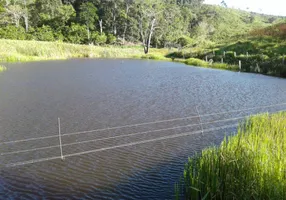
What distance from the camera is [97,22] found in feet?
208

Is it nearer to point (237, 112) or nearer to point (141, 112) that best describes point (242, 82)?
point (237, 112)

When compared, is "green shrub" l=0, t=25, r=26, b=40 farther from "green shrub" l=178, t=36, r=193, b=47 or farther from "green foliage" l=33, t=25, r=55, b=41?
"green shrub" l=178, t=36, r=193, b=47

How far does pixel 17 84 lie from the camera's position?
1769 cm

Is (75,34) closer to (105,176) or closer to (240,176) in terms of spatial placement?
(105,176)

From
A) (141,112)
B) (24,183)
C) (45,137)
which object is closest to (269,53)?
(141,112)

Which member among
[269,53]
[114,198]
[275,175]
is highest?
[269,53]

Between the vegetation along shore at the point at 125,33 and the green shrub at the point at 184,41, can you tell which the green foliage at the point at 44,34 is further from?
the green shrub at the point at 184,41

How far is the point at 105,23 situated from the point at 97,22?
5.59 feet

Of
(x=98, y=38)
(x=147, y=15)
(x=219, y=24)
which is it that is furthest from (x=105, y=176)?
(x=219, y=24)

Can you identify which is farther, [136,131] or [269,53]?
[269,53]

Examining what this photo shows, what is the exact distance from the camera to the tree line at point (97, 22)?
5428 cm

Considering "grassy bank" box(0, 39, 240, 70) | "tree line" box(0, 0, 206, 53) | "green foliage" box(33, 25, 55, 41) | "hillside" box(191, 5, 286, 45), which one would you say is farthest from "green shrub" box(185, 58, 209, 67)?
"green foliage" box(33, 25, 55, 41)

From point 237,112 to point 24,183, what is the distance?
8.28 m

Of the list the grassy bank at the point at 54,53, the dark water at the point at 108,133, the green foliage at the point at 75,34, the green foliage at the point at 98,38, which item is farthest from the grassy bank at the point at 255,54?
the green foliage at the point at 75,34
